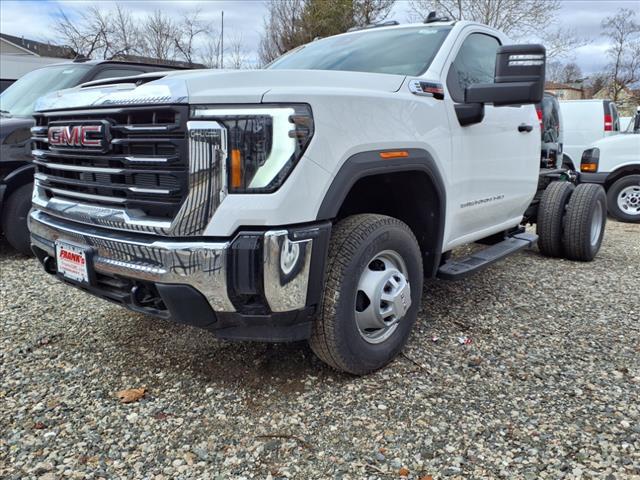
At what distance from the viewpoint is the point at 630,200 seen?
8.93 metres

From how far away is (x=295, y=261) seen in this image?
7.13 feet

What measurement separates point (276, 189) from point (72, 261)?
1.18 meters

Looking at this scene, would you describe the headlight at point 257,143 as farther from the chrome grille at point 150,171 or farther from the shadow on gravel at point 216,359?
the shadow on gravel at point 216,359

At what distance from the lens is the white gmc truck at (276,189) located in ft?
6.93

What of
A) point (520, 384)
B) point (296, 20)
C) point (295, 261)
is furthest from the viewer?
point (296, 20)

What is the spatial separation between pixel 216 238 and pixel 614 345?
256 centimetres

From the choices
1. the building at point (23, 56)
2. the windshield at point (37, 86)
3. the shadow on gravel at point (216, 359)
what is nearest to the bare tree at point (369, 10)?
the building at point (23, 56)

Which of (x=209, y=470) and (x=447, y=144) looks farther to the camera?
(x=447, y=144)

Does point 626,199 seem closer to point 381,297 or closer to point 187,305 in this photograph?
point 381,297

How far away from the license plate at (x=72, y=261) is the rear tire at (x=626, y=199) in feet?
29.2

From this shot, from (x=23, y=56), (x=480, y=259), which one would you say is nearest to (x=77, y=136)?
(x=480, y=259)

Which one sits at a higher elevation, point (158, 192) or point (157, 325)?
point (158, 192)

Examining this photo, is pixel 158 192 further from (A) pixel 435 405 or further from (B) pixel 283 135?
(A) pixel 435 405

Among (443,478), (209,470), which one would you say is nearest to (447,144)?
(443,478)
